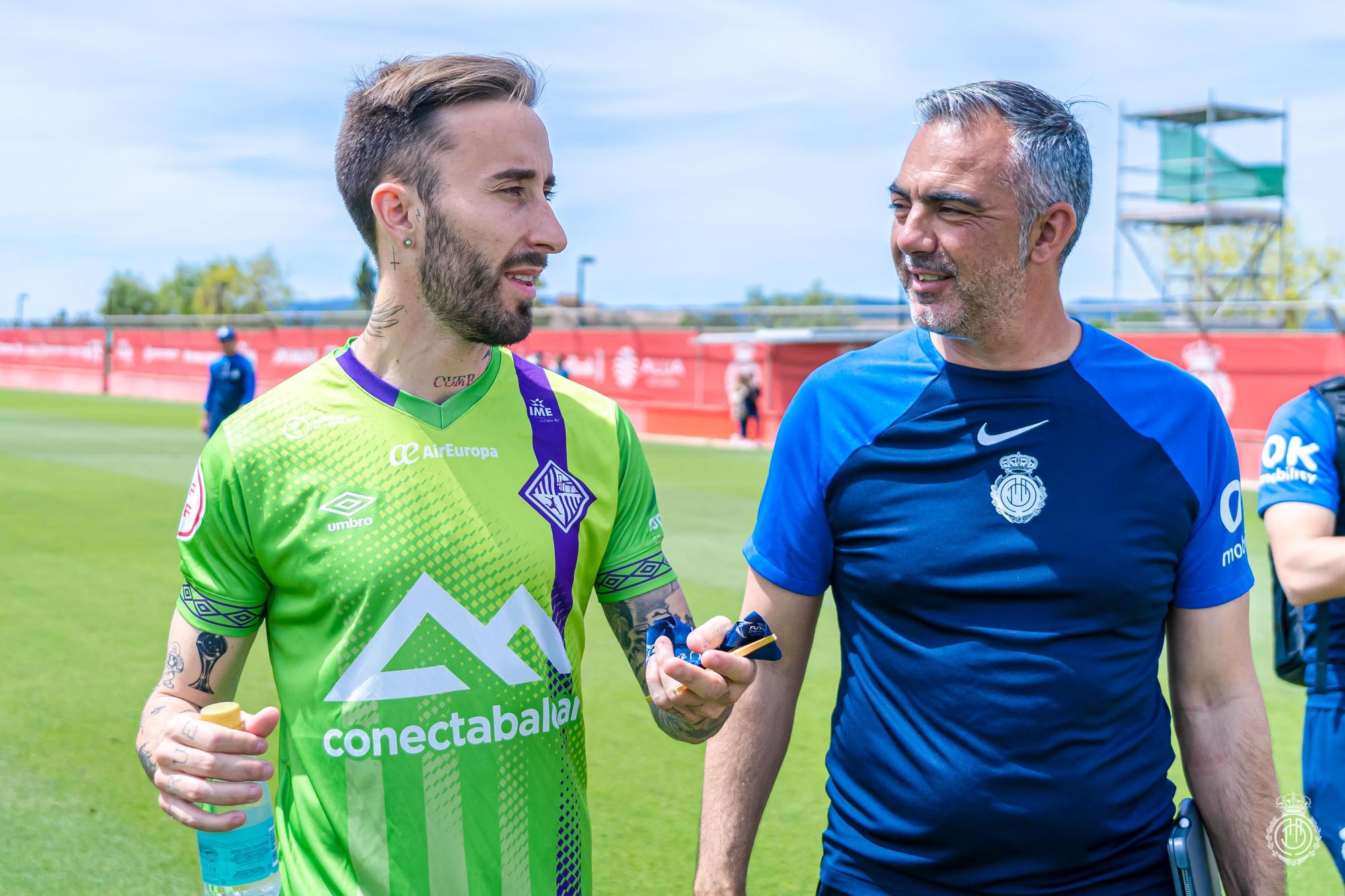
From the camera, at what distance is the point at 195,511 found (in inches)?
97.3

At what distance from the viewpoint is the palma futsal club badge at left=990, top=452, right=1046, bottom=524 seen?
261 centimetres

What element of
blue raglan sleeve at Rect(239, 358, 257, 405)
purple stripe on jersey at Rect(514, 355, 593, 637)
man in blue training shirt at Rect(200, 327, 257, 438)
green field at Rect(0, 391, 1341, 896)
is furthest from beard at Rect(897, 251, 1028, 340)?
blue raglan sleeve at Rect(239, 358, 257, 405)

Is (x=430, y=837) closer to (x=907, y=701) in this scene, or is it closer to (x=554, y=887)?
(x=554, y=887)

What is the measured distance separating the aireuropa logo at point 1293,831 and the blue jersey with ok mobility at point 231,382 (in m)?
15.6

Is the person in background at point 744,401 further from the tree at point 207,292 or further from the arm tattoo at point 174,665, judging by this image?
the tree at point 207,292

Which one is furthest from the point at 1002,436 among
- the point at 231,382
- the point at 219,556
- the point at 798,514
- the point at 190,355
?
the point at 190,355

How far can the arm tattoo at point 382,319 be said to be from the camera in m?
2.64

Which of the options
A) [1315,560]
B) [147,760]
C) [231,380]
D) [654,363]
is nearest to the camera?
[147,760]

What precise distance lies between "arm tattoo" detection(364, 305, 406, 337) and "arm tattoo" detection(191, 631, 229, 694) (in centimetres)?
65

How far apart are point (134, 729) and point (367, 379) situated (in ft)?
15.7

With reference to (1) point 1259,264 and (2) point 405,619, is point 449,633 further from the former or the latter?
(1) point 1259,264

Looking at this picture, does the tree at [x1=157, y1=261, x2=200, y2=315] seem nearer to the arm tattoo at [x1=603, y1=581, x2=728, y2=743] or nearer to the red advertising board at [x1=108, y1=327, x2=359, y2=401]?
the red advertising board at [x1=108, y1=327, x2=359, y2=401]

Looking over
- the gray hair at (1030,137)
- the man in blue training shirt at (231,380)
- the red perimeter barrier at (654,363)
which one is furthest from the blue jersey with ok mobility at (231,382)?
the gray hair at (1030,137)

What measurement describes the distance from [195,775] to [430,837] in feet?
1.39
